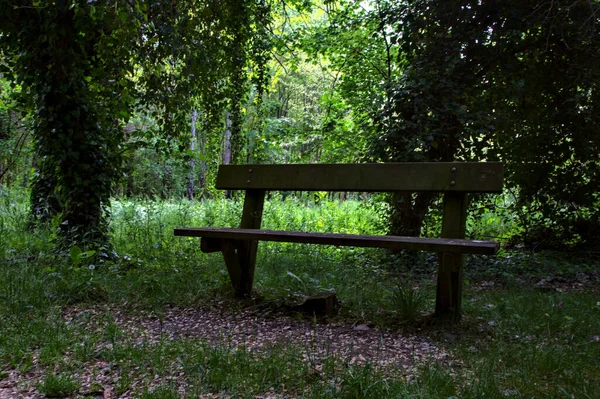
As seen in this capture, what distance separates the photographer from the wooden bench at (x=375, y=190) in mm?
3004

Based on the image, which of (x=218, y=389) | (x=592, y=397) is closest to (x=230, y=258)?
(x=218, y=389)

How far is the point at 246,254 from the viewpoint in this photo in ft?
13.1

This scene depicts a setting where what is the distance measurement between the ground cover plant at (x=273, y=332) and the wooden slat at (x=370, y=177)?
0.82 metres

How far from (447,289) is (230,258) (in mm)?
1712

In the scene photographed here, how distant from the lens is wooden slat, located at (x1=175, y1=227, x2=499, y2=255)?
8.89ft

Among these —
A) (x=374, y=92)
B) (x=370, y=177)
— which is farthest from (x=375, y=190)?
(x=374, y=92)

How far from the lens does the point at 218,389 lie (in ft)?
7.21

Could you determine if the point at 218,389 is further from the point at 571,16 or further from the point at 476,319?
the point at 571,16

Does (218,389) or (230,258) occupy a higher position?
(230,258)

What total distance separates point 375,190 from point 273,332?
4.11 feet

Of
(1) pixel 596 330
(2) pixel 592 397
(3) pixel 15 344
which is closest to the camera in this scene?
(2) pixel 592 397

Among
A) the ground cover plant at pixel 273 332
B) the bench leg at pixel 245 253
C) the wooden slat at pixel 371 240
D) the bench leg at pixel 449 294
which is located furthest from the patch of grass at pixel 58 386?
the bench leg at pixel 449 294

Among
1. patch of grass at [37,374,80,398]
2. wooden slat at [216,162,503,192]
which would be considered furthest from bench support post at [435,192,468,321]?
patch of grass at [37,374,80,398]

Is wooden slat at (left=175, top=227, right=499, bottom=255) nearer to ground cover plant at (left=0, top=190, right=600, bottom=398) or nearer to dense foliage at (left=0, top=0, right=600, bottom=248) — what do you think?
ground cover plant at (left=0, top=190, right=600, bottom=398)
